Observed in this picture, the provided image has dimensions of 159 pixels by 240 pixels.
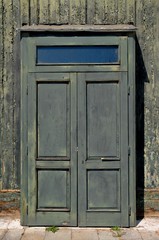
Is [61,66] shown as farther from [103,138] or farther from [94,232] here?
[94,232]

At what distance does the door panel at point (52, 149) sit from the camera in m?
5.36

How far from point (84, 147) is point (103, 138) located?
1.12 ft

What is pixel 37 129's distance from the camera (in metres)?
5.42

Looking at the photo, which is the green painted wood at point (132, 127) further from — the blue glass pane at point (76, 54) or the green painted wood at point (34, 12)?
the green painted wood at point (34, 12)

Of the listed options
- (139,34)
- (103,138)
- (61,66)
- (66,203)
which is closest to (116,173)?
(103,138)

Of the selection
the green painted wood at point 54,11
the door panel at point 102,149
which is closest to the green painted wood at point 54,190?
the door panel at point 102,149

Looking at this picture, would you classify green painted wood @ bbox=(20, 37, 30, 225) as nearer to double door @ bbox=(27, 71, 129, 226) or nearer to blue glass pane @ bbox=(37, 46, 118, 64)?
double door @ bbox=(27, 71, 129, 226)

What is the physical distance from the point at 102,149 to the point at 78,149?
388mm

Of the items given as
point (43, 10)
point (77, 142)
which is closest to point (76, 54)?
point (43, 10)

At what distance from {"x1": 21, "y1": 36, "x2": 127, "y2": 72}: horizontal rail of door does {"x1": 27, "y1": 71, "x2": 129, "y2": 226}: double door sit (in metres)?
0.11

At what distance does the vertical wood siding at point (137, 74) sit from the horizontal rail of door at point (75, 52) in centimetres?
58

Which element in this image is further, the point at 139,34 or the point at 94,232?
the point at 139,34

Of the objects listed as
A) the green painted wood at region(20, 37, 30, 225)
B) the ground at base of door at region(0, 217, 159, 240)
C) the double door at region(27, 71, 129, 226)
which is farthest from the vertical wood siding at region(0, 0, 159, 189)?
the ground at base of door at region(0, 217, 159, 240)

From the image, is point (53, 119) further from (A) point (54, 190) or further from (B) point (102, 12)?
(B) point (102, 12)
